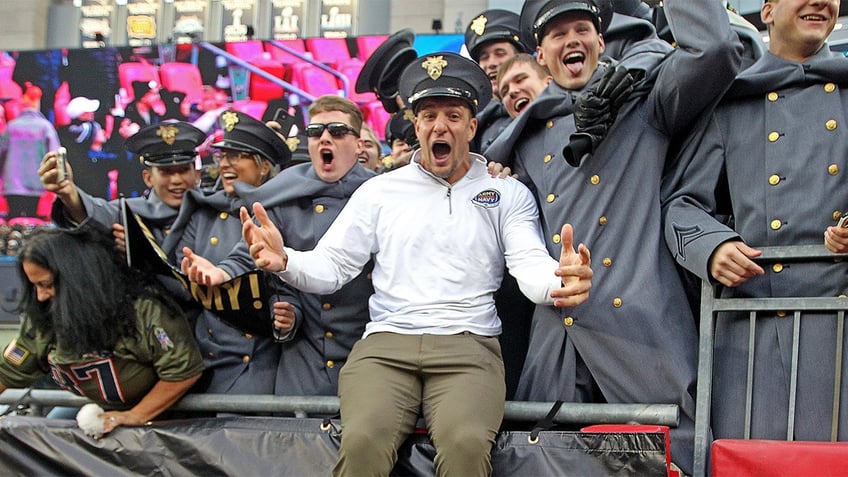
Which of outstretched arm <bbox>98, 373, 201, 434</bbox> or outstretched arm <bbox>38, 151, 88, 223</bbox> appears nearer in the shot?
outstretched arm <bbox>98, 373, 201, 434</bbox>

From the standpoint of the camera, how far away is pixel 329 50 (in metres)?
12.8

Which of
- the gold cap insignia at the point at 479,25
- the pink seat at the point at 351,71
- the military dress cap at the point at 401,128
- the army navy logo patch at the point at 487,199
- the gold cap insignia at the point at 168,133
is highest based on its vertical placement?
the gold cap insignia at the point at 479,25

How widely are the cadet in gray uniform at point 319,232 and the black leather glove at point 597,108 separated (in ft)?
3.47

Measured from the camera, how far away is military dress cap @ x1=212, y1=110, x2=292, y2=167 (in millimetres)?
4414

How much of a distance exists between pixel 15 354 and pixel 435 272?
1909 millimetres

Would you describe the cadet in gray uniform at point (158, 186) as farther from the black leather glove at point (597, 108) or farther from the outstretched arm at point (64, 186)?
the black leather glove at point (597, 108)

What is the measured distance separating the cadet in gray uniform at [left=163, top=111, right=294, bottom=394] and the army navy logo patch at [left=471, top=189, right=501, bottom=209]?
0.91 m

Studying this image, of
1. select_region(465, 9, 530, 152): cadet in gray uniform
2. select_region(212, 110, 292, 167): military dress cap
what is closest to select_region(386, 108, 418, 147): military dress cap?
select_region(465, 9, 530, 152): cadet in gray uniform

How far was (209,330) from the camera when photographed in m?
4.11

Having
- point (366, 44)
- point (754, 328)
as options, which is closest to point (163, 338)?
point (754, 328)

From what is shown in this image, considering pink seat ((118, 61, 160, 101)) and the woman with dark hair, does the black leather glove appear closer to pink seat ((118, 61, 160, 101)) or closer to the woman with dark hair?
the woman with dark hair

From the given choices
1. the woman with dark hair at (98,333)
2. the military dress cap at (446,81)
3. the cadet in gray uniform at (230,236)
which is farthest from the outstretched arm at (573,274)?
the woman with dark hair at (98,333)

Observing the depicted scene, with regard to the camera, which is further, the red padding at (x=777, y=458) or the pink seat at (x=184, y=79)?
the pink seat at (x=184, y=79)

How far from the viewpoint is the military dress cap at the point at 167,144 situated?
4617 millimetres
